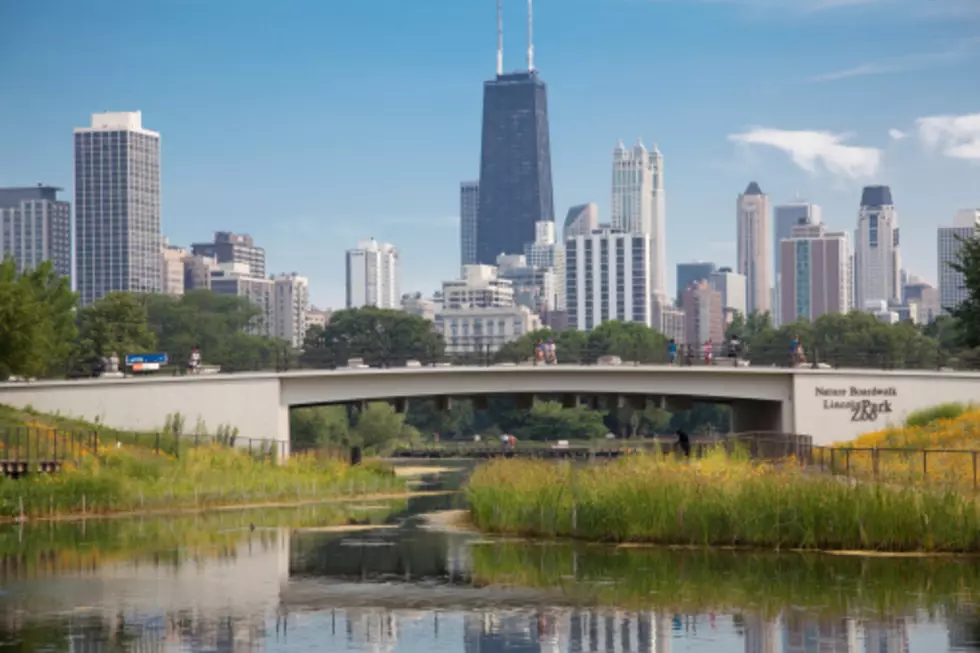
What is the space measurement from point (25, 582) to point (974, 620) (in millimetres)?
19395

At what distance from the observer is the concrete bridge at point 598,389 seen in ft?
283

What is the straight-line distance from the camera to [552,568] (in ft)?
127

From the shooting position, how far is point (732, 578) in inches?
1421

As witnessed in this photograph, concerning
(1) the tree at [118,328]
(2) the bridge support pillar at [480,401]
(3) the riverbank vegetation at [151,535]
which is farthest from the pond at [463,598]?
(1) the tree at [118,328]

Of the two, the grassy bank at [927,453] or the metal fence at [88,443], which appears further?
the metal fence at [88,443]

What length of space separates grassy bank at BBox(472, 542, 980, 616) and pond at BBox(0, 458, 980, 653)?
0.06 meters

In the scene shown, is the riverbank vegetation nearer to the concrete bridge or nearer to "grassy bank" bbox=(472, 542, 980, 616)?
"grassy bank" bbox=(472, 542, 980, 616)

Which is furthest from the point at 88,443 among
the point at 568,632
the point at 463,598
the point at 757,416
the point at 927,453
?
the point at 568,632

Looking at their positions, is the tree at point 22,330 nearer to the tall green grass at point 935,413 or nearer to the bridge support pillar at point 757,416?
the bridge support pillar at point 757,416

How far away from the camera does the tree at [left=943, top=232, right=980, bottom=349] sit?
9856 cm

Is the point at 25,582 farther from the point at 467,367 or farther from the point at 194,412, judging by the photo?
the point at 467,367

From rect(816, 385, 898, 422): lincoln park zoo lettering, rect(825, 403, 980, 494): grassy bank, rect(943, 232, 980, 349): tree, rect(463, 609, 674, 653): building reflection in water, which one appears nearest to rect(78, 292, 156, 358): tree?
rect(943, 232, 980, 349): tree

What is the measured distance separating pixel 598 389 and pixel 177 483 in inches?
1258

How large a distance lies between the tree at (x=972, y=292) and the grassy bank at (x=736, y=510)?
52884 mm
